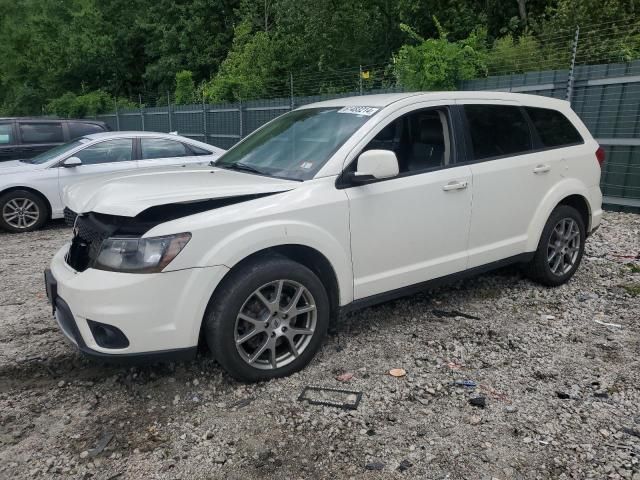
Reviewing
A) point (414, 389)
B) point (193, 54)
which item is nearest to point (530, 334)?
point (414, 389)

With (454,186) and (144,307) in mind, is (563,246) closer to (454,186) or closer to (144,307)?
(454,186)

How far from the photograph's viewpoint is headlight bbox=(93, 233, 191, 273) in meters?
2.92

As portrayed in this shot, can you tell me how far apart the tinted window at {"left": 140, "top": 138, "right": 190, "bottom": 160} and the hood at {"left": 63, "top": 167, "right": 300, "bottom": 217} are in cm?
493

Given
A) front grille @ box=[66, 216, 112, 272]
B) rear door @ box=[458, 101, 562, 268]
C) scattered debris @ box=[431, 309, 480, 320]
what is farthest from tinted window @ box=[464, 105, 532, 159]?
front grille @ box=[66, 216, 112, 272]

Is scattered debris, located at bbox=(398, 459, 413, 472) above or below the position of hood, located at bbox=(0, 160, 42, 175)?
below

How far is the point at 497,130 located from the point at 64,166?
677cm

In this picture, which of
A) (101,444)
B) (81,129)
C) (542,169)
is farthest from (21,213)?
(542,169)

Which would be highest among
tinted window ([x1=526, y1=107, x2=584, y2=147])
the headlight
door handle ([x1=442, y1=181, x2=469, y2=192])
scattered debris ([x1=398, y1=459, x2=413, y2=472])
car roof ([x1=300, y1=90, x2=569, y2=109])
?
car roof ([x1=300, y1=90, x2=569, y2=109])

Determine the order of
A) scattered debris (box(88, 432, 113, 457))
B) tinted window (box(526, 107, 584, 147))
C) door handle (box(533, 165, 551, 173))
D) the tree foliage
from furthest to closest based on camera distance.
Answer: the tree foliage
tinted window (box(526, 107, 584, 147))
door handle (box(533, 165, 551, 173))
scattered debris (box(88, 432, 113, 457))

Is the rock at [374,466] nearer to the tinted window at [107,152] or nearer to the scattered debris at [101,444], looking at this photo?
the scattered debris at [101,444]

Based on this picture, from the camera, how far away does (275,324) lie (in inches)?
131

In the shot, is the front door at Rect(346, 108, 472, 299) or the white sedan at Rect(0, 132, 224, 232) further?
the white sedan at Rect(0, 132, 224, 232)

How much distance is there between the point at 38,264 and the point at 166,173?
11.3 ft

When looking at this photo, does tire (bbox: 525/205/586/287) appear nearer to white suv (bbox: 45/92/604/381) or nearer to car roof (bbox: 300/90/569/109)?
white suv (bbox: 45/92/604/381)
